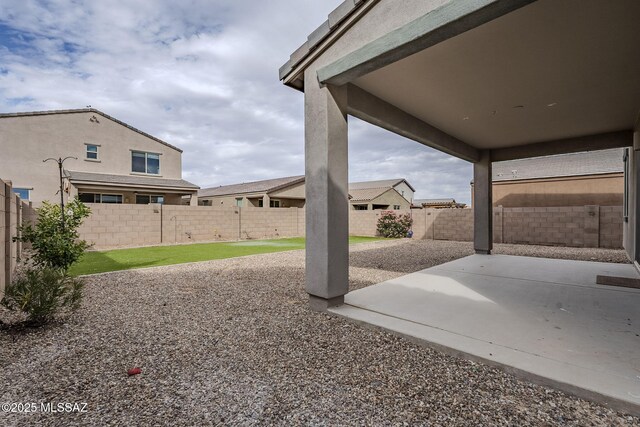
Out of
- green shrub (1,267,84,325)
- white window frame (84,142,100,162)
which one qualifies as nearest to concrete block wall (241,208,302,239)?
white window frame (84,142,100,162)

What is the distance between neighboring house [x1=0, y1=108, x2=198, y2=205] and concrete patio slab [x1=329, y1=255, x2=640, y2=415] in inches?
659

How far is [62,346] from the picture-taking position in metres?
3.27

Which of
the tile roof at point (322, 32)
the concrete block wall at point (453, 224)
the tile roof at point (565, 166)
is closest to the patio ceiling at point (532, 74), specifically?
the tile roof at point (322, 32)

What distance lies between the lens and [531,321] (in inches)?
149

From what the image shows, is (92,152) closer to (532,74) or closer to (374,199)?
(532,74)

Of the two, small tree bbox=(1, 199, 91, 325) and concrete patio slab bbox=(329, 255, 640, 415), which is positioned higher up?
small tree bbox=(1, 199, 91, 325)

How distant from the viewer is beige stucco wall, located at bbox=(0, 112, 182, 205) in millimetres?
15641

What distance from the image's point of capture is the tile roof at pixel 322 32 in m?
3.83

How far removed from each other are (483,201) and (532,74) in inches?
236

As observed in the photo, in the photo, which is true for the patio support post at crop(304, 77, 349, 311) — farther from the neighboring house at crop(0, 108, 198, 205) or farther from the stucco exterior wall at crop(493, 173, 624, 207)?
the stucco exterior wall at crop(493, 173, 624, 207)

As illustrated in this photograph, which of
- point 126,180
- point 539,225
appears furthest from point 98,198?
point 539,225

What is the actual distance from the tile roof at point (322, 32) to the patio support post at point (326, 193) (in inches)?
14.2

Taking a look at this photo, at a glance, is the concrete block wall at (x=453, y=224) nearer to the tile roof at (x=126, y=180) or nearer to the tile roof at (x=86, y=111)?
the tile roof at (x=126, y=180)

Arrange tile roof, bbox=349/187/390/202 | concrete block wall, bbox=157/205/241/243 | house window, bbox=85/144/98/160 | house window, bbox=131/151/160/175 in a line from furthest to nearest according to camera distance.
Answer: tile roof, bbox=349/187/390/202
house window, bbox=131/151/160/175
house window, bbox=85/144/98/160
concrete block wall, bbox=157/205/241/243
